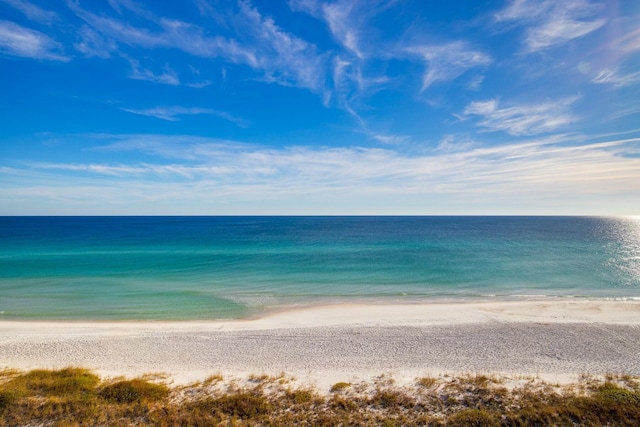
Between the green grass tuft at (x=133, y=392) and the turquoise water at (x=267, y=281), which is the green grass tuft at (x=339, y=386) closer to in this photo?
the green grass tuft at (x=133, y=392)

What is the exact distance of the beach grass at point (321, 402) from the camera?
363 inches

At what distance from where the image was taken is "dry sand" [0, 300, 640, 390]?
1334 cm

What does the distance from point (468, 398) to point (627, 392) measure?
5483mm

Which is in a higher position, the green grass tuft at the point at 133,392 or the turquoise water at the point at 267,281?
the green grass tuft at the point at 133,392

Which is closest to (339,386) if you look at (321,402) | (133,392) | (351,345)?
(321,402)

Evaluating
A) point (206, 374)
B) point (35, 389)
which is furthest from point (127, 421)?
point (35, 389)

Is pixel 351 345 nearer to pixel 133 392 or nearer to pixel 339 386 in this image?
pixel 339 386

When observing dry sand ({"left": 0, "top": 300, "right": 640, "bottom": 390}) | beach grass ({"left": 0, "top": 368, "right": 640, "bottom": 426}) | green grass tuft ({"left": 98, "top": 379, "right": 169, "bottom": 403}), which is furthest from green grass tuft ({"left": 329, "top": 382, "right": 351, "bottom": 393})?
green grass tuft ({"left": 98, "top": 379, "right": 169, "bottom": 403})

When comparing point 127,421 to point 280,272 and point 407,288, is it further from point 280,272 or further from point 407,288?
point 280,272

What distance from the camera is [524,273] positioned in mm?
38594

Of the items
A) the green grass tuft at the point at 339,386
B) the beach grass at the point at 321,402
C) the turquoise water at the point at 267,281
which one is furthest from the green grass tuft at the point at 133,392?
the turquoise water at the point at 267,281

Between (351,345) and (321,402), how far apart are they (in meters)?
6.37

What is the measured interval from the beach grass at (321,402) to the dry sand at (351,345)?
1059 mm

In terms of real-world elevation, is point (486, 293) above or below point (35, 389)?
below
